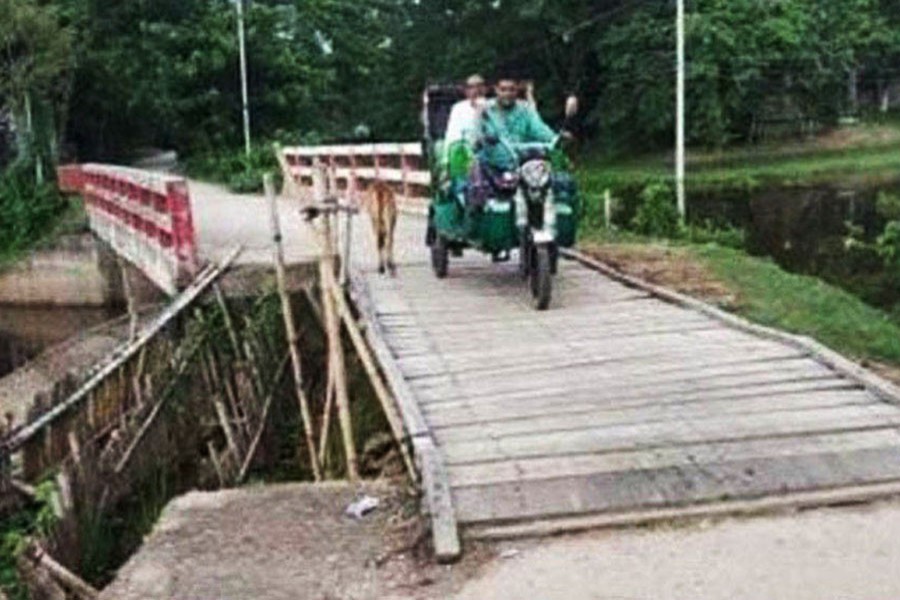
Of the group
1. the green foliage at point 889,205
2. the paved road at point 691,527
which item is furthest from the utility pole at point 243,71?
the paved road at point 691,527

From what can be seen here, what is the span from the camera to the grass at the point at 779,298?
8977mm

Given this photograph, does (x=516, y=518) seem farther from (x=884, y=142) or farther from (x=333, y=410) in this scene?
(x=884, y=142)

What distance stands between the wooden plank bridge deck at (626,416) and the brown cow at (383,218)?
2.11 meters

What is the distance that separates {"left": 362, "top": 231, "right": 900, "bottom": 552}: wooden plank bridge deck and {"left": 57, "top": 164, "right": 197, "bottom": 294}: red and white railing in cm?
401

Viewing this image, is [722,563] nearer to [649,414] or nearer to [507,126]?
[649,414]

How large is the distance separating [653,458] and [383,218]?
5.96 metres

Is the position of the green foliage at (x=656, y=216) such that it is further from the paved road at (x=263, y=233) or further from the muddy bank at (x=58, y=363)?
the muddy bank at (x=58, y=363)

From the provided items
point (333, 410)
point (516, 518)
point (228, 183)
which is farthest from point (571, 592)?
point (228, 183)

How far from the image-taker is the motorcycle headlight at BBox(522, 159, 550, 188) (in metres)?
9.55

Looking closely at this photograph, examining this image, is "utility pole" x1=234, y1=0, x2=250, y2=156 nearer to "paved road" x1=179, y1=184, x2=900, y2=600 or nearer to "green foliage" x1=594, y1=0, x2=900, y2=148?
"green foliage" x1=594, y1=0, x2=900, y2=148

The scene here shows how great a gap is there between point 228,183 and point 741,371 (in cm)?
2301

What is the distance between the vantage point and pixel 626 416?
22.4 ft

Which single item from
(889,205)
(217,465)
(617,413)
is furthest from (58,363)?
(617,413)

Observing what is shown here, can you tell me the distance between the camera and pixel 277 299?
12.2 meters
